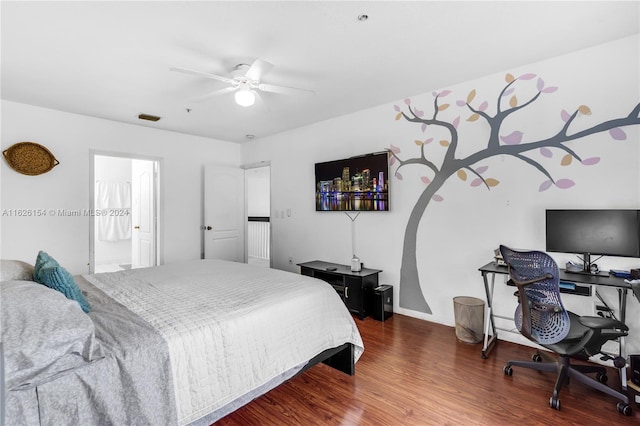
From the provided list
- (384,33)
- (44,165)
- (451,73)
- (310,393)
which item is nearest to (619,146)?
(451,73)

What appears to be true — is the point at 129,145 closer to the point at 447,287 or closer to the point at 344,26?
the point at 344,26

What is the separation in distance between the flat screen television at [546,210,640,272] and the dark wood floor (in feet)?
3.11

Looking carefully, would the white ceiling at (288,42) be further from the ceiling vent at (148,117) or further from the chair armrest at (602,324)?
the chair armrest at (602,324)

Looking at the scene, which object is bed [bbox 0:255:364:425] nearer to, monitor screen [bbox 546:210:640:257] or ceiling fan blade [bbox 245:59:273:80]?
ceiling fan blade [bbox 245:59:273:80]

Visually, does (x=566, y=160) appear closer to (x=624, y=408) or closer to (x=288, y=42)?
(x=624, y=408)

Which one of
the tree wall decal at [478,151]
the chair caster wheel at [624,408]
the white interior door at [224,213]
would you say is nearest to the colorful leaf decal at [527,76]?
the tree wall decal at [478,151]

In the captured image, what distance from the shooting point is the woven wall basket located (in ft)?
11.5

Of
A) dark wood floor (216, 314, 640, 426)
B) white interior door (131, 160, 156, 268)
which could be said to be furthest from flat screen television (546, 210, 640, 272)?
white interior door (131, 160, 156, 268)

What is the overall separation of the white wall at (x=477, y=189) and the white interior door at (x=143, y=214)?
2.27m

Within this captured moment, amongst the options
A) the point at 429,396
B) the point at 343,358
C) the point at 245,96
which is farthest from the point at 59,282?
the point at 429,396

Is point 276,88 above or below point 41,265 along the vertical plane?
above

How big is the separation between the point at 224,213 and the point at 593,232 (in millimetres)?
4888

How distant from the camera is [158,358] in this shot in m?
1.37

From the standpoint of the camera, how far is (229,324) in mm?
1666
